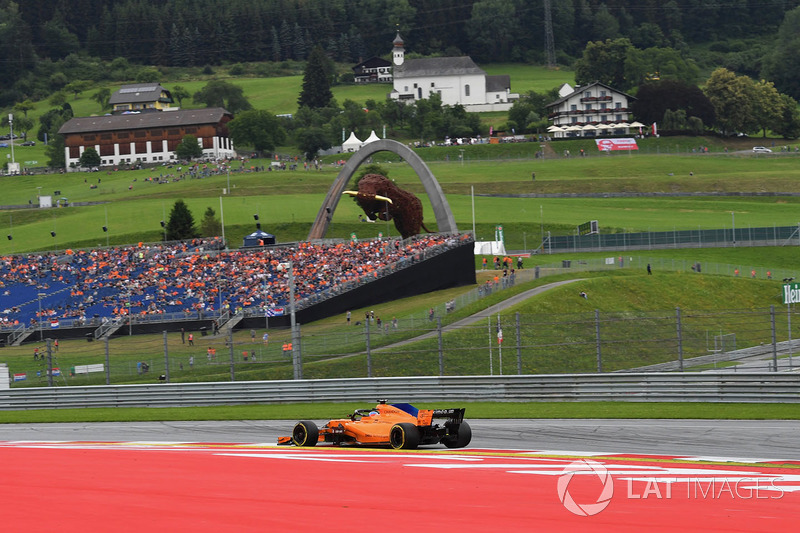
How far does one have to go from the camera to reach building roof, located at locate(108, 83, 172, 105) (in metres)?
186

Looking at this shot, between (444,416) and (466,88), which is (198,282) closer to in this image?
(444,416)

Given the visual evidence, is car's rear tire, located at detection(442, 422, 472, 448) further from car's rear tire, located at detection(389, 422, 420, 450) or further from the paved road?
car's rear tire, located at detection(389, 422, 420, 450)

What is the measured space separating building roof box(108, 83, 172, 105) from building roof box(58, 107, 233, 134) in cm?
2659

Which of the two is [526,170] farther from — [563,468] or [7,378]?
[563,468]

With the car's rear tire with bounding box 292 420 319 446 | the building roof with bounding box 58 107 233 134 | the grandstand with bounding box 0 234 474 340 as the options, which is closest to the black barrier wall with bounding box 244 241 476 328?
the grandstand with bounding box 0 234 474 340

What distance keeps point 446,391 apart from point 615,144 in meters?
112

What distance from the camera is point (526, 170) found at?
119 meters

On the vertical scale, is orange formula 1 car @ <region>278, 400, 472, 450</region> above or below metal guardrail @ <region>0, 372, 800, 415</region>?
above

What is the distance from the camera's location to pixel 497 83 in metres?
192

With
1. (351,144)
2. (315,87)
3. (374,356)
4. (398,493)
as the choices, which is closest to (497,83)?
(315,87)

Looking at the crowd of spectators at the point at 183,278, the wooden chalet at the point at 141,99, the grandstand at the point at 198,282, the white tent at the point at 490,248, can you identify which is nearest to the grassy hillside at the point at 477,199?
the white tent at the point at 490,248

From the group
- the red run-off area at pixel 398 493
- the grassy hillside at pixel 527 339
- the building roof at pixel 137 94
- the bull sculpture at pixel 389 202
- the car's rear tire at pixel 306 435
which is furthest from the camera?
the building roof at pixel 137 94

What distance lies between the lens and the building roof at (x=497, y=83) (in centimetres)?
19062

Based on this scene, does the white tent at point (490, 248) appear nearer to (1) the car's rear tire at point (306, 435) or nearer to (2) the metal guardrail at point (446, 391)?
(2) the metal guardrail at point (446, 391)
